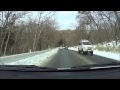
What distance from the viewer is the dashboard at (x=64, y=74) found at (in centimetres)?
320

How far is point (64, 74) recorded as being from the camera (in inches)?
128

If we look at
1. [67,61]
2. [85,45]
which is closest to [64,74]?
[67,61]

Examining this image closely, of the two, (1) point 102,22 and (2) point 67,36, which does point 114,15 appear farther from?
(2) point 67,36

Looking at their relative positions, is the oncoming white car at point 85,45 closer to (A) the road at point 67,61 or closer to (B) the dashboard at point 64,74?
(A) the road at point 67,61

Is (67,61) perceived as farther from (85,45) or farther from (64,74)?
(85,45)

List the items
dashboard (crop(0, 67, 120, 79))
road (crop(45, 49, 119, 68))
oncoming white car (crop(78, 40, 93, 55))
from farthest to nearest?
1. oncoming white car (crop(78, 40, 93, 55))
2. road (crop(45, 49, 119, 68))
3. dashboard (crop(0, 67, 120, 79))

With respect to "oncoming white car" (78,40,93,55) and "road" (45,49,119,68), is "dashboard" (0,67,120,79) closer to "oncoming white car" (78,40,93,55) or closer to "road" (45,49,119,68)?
"road" (45,49,119,68)

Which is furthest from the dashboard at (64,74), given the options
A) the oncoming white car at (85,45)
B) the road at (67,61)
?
the oncoming white car at (85,45)

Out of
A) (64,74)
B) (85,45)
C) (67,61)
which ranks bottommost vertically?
(67,61)

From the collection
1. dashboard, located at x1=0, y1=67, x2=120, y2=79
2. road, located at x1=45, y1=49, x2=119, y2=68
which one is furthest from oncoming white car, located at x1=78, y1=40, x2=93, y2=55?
dashboard, located at x1=0, y1=67, x2=120, y2=79

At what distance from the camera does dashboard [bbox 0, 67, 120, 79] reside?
3.20 metres
